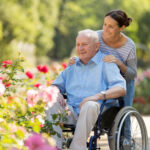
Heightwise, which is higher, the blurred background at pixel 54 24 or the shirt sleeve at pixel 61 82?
the blurred background at pixel 54 24

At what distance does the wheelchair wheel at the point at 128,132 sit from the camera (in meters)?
3.46

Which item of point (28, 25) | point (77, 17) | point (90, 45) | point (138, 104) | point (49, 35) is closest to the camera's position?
point (90, 45)

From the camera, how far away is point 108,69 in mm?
3803

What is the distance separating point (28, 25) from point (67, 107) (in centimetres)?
3310

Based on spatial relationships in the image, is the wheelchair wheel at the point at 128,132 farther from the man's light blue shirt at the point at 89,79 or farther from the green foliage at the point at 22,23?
the green foliage at the point at 22,23

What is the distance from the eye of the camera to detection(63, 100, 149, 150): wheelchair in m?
3.48

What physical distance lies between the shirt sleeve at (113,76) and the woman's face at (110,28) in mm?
371

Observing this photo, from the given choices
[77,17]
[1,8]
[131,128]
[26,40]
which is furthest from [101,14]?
[131,128]

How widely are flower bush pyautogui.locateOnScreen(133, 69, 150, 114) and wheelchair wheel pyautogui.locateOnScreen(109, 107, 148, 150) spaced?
206 inches

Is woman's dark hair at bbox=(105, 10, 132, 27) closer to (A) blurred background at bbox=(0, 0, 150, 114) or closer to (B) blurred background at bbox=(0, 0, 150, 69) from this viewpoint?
(A) blurred background at bbox=(0, 0, 150, 114)

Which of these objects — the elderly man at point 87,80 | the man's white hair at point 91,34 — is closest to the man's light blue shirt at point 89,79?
the elderly man at point 87,80

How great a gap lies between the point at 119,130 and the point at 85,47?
2.61 ft

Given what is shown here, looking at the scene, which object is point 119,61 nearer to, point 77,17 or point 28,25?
point 28,25

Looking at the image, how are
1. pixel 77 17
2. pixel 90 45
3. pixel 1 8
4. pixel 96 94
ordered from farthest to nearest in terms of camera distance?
pixel 77 17 < pixel 1 8 < pixel 90 45 < pixel 96 94
